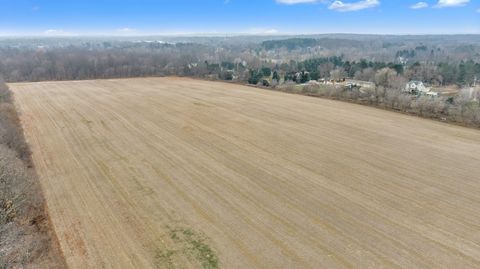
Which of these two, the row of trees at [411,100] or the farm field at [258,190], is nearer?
the farm field at [258,190]

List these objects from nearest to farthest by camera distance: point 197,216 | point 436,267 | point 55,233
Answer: point 436,267, point 55,233, point 197,216

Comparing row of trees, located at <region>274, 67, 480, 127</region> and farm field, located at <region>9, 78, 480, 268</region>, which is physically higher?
row of trees, located at <region>274, 67, 480, 127</region>

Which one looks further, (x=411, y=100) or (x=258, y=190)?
(x=411, y=100)

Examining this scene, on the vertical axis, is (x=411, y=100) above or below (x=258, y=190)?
above

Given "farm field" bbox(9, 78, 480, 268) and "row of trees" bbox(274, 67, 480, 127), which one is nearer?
"farm field" bbox(9, 78, 480, 268)

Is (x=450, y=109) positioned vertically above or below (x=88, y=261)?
above

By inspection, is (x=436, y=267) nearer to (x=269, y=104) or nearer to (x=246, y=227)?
(x=246, y=227)

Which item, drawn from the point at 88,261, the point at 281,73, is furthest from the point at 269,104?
the point at 281,73

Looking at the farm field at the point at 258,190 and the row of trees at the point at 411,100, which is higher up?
the row of trees at the point at 411,100
